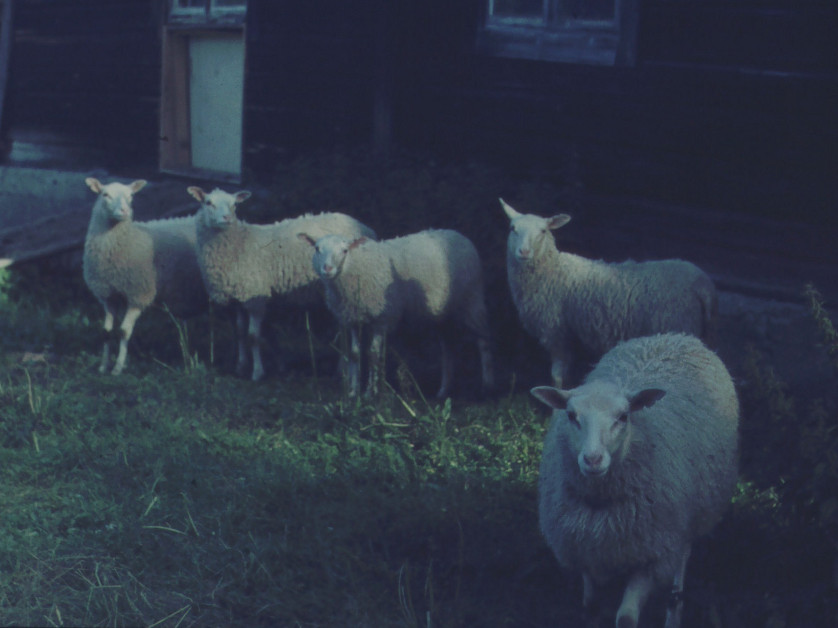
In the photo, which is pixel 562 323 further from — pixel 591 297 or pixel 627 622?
pixel 627 622

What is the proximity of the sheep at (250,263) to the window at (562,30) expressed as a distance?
6.66ft

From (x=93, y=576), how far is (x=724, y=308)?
4.48 m

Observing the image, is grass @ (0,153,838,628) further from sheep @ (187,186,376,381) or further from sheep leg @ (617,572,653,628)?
sheep @ (187,186,376,381)

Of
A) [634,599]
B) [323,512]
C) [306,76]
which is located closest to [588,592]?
[634,599]

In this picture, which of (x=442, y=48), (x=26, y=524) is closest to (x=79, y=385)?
(x=26, y=524)

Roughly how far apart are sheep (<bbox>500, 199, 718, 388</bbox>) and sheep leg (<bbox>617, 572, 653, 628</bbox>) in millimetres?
2281

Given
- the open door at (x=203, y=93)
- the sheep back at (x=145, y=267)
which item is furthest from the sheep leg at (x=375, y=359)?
the open door at (x=203, y=93)

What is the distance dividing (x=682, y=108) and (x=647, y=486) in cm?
402

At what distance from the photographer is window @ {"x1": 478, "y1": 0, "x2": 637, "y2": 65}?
6.97 m

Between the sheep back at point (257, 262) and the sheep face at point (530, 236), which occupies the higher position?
the sheep face at point (530, 236)

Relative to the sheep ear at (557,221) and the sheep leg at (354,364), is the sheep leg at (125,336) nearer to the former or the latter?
the sheep leg at (354,364)

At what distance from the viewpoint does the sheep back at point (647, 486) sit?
342 centimetres

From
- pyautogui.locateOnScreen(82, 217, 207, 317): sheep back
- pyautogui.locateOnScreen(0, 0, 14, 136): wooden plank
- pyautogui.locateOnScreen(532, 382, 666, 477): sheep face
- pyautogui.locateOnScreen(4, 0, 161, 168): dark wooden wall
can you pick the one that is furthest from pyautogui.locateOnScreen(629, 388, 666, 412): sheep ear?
pyautogui.locateOnScreen(0, 0, 14, 136): wooden plank

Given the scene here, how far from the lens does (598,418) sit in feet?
10.5
